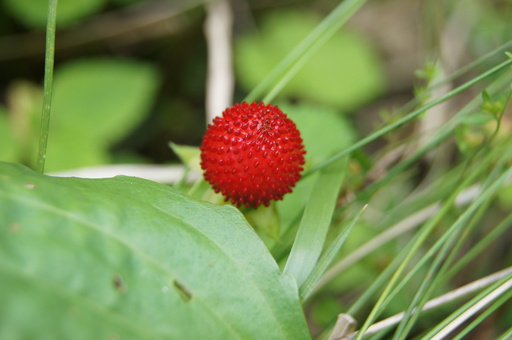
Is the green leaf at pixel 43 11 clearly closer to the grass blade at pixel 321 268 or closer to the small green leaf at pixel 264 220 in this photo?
the small green leaf at pixel 264 220

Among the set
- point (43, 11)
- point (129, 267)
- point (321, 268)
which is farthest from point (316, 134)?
point (43, 11)

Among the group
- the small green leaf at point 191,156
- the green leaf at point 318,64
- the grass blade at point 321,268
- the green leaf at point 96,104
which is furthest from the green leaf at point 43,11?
the grass blade at point 321,268

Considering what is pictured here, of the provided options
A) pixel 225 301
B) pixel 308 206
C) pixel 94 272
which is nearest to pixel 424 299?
pixel 308 206

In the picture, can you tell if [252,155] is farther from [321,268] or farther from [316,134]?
[316,134]

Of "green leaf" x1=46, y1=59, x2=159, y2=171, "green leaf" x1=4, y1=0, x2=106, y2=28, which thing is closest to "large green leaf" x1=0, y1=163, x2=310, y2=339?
"green leaf" x1=46, y1=59, x2=159, y2=171

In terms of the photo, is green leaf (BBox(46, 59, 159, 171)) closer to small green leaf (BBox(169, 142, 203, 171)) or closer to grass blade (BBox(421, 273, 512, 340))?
small green leaf (BBox(169, 142, 203, 171))

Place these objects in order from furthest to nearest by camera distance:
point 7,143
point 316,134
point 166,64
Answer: point 166,64 → point 7,143 → point 316,134

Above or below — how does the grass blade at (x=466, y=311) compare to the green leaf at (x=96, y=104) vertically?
below
